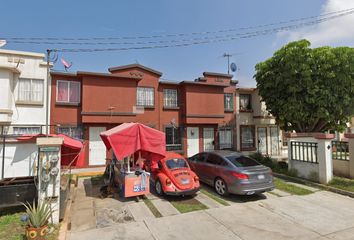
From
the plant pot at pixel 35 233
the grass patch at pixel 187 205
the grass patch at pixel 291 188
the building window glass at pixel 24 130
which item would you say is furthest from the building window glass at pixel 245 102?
the plant pot at pixel 35 233

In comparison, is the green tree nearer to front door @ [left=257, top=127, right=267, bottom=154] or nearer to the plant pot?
front door @ [left=257, top=127, right=267, bottom=154]

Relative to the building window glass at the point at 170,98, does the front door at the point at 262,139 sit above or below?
below

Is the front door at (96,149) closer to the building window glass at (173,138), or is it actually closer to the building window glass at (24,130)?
the building window glass at (24,130)

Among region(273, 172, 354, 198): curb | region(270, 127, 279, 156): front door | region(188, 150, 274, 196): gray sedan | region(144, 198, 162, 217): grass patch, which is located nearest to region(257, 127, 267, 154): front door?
region(270, 127, 279, 156): front door

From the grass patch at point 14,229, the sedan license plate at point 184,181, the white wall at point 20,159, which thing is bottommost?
the grass patch at point 14,229

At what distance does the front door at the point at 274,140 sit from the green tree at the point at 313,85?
5.19 metres

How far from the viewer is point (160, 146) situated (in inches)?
334

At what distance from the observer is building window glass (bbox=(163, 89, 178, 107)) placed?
55.5 ft

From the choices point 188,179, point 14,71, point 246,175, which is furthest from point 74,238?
point 14,71

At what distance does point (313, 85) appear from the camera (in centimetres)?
1317

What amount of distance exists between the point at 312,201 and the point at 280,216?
95.4 inches

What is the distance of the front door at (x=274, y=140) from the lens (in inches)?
789

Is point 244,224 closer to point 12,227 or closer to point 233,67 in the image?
point 12,227

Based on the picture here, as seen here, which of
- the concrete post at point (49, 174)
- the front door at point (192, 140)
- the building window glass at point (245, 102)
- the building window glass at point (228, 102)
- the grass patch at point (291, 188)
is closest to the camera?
the concrete post at point (49, 174)
